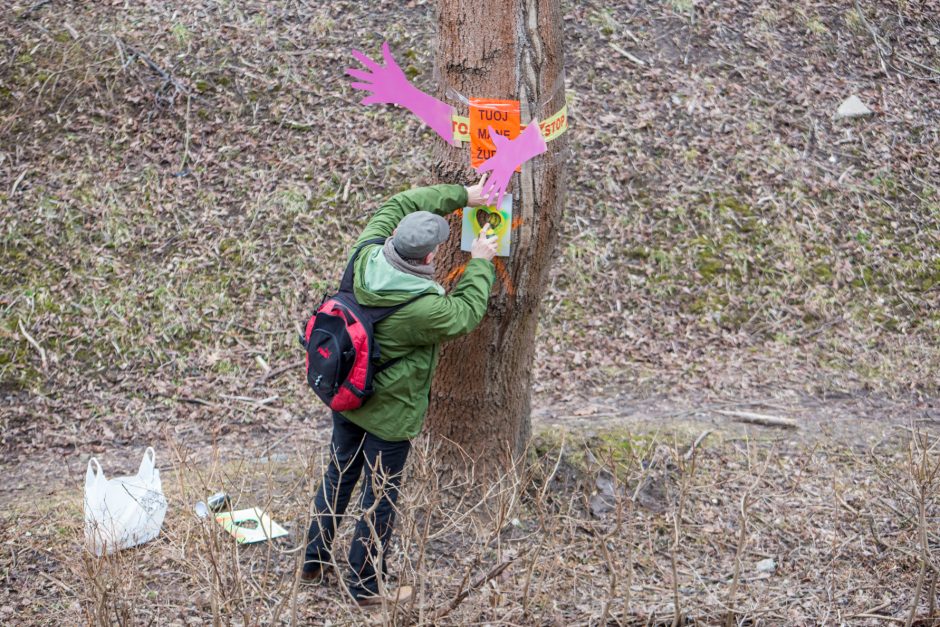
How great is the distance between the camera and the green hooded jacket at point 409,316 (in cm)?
326

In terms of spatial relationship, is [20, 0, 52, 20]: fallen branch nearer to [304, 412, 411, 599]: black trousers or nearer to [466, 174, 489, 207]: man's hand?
[466, 174, 489, 207]: man's hand

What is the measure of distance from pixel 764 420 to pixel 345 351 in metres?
3.42

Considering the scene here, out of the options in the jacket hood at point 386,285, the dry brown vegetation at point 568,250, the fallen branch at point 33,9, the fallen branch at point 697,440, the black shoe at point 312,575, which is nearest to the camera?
the jacket hood at point 386,285

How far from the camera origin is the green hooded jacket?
3264 millimetres

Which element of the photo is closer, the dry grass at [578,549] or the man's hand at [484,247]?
the dry grass at [578,549]

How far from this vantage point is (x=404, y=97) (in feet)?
11.9

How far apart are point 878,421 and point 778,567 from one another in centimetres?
208

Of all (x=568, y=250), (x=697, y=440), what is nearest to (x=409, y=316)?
(x=697, y=440)

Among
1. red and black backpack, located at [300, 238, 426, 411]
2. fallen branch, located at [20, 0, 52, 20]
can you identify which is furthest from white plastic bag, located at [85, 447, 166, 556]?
fallen branch, located at [20, 0, 52, 20]

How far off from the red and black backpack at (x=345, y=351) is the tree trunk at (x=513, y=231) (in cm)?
65

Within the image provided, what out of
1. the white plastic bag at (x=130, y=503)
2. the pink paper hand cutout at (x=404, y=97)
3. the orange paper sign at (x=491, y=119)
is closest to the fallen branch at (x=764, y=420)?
the orange paper sign at (x=491, y=119)

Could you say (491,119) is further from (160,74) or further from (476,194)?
(160,74)

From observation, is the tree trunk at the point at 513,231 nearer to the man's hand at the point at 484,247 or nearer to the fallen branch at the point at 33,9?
the man's hand at the point at 484,247

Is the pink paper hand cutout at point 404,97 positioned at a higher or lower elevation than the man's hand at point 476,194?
higher
